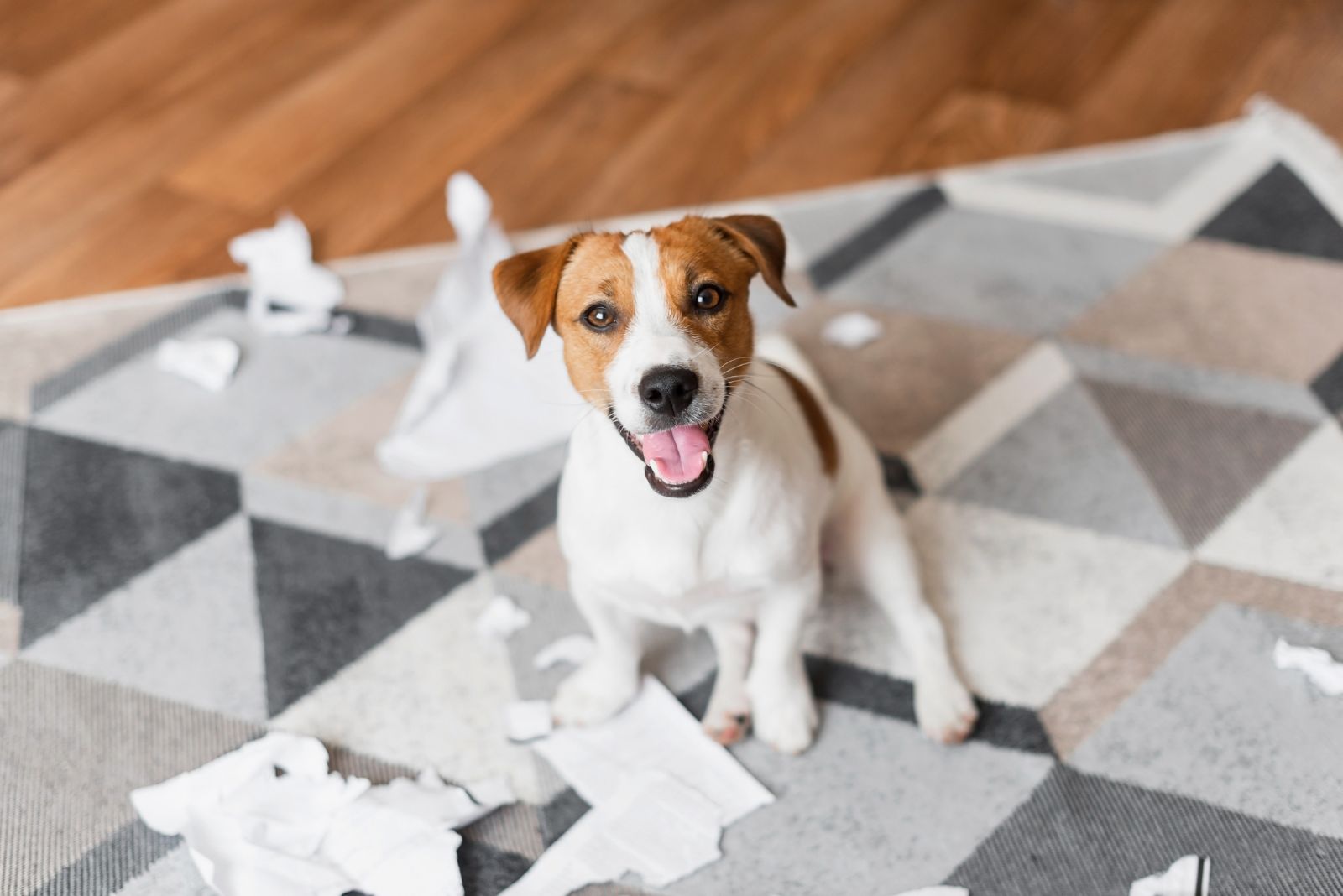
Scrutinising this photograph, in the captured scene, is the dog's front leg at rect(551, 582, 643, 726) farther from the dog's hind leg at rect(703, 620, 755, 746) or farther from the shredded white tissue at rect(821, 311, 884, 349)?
the shredded white tissue at rect(821, 311, 884, 349)

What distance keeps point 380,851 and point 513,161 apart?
2.02 meters

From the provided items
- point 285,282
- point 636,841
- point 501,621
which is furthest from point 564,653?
point 285,282

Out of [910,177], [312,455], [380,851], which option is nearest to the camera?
[380,851]

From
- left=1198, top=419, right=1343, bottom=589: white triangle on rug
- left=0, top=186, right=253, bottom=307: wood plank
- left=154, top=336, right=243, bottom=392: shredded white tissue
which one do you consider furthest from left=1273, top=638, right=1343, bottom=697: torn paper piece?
left=0, top=186, right=253, bottom=307: wood plank

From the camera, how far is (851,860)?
1747 millimetres

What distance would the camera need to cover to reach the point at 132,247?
2.97 metres

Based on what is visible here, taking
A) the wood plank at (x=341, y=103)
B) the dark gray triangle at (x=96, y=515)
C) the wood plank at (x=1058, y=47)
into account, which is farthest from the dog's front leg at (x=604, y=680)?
the wood plank at (x=1058, y=47)

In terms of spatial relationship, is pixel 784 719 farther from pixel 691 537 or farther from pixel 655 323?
pixel 655 323

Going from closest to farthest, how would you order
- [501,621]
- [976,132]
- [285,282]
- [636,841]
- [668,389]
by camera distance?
[668,389] < [636,841] < [501,621] < [285,282] < [976,132]

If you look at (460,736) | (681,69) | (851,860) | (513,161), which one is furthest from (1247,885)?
(681,69)

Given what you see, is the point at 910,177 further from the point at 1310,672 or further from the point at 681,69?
the point at 1310,672

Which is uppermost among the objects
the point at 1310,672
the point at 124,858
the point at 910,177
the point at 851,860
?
the point at 910,177

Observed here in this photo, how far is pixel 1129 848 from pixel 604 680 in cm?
84

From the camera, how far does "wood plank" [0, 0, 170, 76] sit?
11.8 ft
